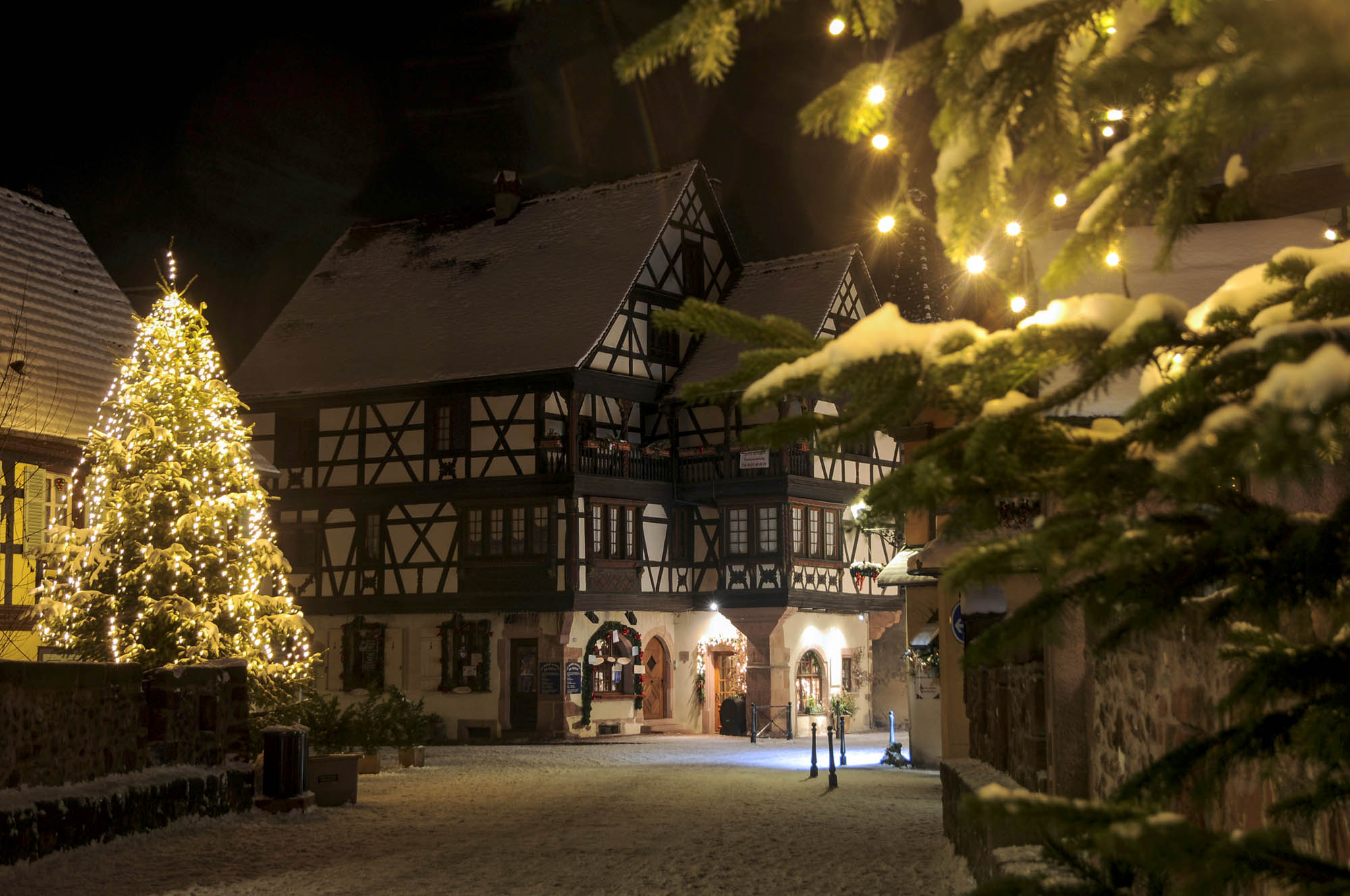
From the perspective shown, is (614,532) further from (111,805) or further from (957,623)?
(111,805)

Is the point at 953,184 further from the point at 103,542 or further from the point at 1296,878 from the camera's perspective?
the point at 103,542

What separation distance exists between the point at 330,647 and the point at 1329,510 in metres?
33.3

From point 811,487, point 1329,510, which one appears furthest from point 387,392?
point 1329,510

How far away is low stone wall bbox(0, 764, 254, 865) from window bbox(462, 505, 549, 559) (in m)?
17.6

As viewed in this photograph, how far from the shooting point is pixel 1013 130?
9.27ft

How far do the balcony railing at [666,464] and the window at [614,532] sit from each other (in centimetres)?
81

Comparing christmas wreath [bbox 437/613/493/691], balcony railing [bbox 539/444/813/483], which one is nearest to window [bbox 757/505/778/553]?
balcony railing [bbox 539/444/813/483]

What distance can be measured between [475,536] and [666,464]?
497cm

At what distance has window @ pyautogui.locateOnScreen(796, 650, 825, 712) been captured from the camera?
36188 mm

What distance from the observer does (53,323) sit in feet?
93.9

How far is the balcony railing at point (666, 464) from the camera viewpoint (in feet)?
110

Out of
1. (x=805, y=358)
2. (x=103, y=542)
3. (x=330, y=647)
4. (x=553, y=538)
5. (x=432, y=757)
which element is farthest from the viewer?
(x=330, y=647)

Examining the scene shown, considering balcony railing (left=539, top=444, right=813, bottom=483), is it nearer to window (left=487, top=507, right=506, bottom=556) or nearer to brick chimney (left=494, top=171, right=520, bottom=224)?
window (left=487, top=507, right=506, bottom=556)

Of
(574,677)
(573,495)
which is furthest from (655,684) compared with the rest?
(573,495)
